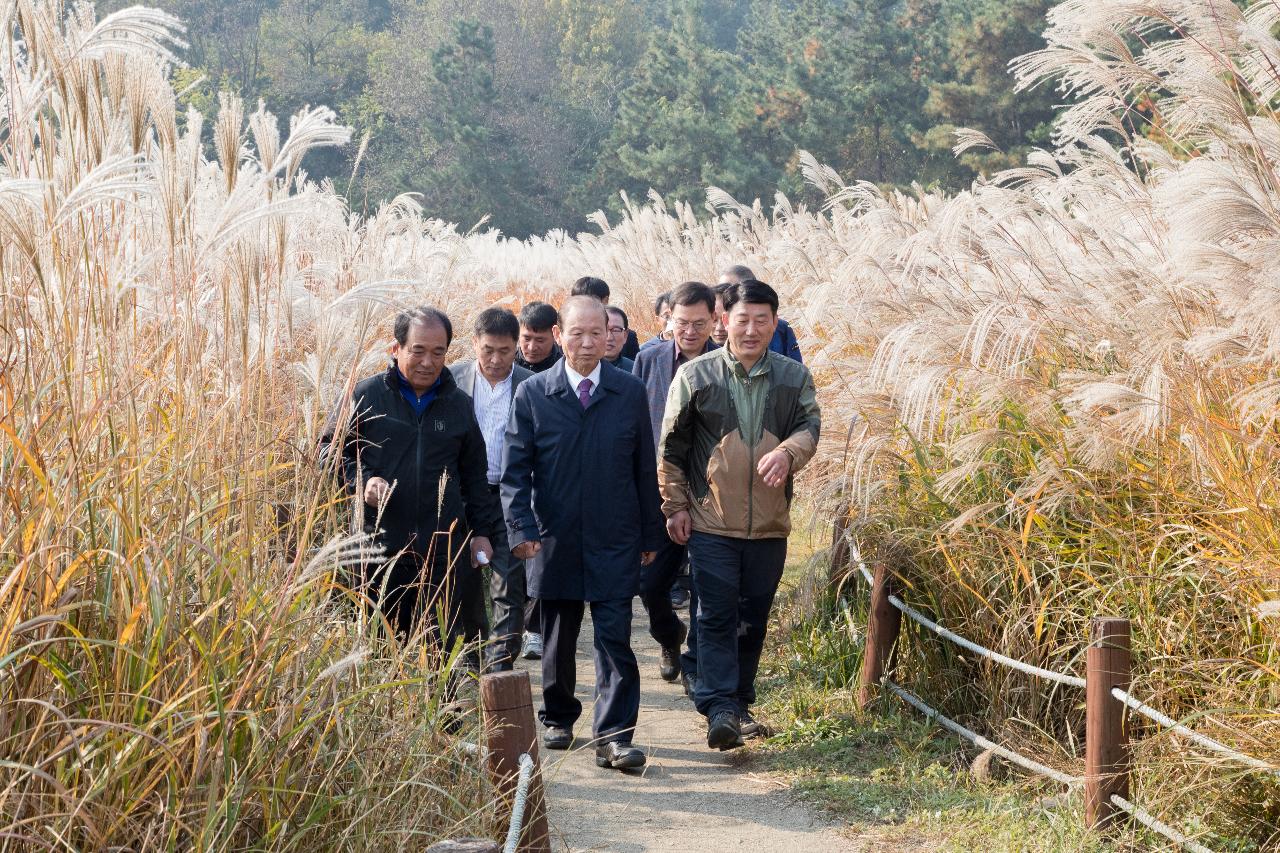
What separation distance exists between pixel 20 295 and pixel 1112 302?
139 inches

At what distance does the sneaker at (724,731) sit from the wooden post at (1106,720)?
4.75ft

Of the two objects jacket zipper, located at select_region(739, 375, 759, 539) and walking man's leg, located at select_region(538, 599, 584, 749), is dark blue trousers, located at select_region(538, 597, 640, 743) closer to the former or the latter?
walking man's leg, located at select_region(538, 599, 584, 749)

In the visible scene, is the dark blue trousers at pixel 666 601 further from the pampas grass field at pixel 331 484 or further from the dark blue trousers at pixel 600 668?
the pampas grass field at pixel 331 484

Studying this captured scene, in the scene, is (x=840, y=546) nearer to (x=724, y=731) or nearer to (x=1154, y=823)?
(x=724, y=731)

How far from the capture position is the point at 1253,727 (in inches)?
137

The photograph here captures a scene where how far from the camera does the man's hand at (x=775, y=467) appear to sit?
16.5ft

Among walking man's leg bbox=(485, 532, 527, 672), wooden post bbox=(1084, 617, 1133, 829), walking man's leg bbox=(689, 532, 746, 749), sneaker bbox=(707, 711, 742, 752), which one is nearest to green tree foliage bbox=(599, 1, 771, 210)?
walking man's leg bbox=(485, 532, 527, 672)

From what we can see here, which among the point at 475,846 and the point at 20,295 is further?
the point at 20,295


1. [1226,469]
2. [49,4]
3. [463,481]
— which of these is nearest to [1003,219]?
[1226,469]

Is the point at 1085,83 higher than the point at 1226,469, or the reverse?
the point at 1085,83

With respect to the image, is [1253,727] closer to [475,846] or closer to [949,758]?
[949,758]

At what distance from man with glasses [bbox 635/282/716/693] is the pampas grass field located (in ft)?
2.62

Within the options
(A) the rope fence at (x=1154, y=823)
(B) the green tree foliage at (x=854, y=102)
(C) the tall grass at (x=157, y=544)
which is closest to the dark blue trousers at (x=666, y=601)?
(A) the rope fence at (x=1154, y=823)

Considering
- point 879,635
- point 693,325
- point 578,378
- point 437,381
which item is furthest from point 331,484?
point 693,325
